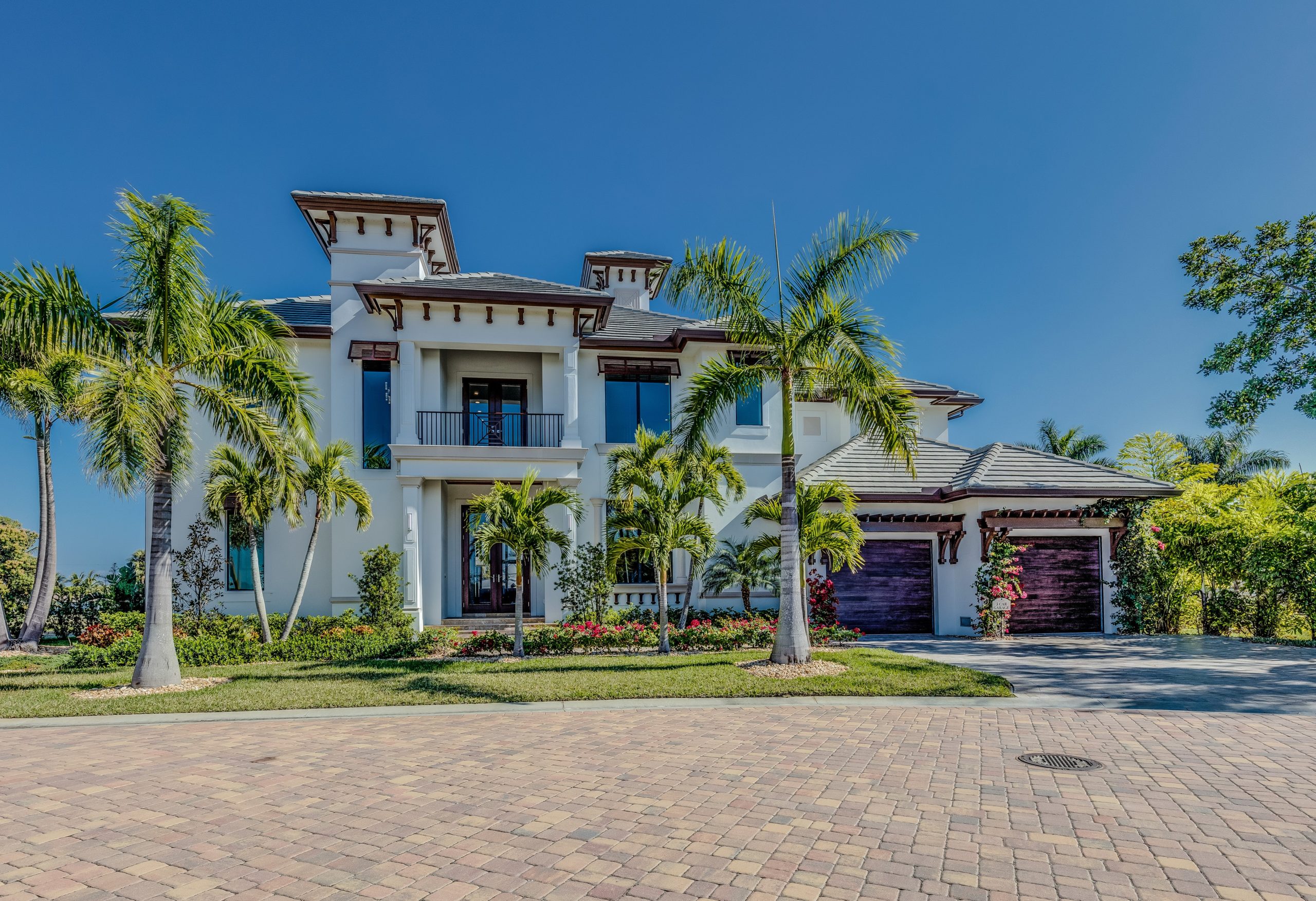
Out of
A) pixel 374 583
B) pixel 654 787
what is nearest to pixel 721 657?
pixel 654 787

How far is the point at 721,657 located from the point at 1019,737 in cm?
601

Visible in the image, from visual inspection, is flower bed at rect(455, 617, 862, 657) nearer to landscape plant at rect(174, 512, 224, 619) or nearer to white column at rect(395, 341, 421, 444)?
white column at rect(395, 341, 421, 444)

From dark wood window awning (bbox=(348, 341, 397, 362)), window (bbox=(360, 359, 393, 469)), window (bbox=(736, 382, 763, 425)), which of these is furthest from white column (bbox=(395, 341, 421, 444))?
window (bbox=(736, 382, 763, 425))

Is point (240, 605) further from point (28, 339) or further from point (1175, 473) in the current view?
point (1175, 473)

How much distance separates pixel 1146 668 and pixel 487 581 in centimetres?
1450

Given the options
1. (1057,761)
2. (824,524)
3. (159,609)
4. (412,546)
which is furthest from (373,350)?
(1057,761)

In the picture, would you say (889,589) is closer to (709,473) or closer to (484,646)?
(709,473)

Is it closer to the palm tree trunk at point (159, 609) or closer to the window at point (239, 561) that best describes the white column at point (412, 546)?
the window at point (239, 561)

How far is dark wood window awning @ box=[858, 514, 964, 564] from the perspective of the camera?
53.5 ft

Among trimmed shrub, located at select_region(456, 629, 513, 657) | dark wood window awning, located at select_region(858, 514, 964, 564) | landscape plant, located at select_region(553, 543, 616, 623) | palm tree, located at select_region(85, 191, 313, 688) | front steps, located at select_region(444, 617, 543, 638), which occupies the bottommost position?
front steps, located at select_region(444, 617, 543, 638)

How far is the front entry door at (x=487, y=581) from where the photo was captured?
18.5 meters

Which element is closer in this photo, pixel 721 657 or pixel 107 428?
pixel 107 428

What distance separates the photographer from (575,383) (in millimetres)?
17719

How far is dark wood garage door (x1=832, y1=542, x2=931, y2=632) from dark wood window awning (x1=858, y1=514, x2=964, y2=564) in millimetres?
421
